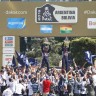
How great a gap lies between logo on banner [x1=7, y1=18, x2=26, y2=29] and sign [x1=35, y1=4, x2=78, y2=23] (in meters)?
1.20

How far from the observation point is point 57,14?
3312cm

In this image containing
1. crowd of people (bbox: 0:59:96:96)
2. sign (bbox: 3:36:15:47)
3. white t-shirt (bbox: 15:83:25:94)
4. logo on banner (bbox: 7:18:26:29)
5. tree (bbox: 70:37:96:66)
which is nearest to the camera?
crowd of people (bbox: 0:59:96:96)

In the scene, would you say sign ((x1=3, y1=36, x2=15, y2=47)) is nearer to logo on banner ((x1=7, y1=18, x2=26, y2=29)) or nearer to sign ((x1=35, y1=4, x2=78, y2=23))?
logo on banner ((x1=7, y1=18, x2=26, y2=29))

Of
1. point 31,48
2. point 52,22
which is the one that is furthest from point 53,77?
point 31,48

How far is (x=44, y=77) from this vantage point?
2298 centimetres

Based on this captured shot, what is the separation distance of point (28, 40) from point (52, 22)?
123 feet

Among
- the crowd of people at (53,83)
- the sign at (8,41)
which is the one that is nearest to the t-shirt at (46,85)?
the crowd of people at (53,83)

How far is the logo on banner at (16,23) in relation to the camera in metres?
33.5

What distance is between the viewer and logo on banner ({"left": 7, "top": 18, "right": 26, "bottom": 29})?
33.5 meters

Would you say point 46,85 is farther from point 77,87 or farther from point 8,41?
point 8,41

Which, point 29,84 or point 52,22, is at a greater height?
point 52,22

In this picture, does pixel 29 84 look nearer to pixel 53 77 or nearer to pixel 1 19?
pixel 53 77

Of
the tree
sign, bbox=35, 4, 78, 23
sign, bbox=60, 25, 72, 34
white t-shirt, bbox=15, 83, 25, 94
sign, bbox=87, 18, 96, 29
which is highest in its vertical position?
sign, bbox=35, 4, 78, 23

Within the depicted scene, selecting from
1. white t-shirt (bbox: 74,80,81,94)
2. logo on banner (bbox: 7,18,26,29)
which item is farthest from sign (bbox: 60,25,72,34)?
white t-shirt (bbox: 74,80,81,94)
